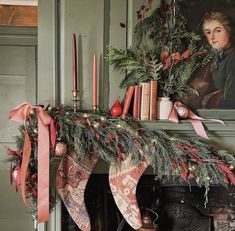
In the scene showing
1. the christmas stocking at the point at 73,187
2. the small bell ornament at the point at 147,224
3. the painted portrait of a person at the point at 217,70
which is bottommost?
the small bell ornament at the point at 147,224

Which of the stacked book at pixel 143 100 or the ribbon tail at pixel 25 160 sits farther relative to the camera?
the stacked book at pixel 143 100

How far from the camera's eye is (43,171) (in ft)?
4.49

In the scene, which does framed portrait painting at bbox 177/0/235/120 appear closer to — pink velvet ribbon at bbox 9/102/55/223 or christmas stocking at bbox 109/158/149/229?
christmas stocking at bbox 109/158/149/229

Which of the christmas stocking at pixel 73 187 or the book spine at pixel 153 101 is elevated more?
the book spine at pixel 153 101

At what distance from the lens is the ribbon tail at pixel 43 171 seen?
53.5 inches

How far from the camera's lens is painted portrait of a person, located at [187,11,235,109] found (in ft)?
5.12

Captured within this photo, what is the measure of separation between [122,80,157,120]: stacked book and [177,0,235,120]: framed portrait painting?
0.66 ft

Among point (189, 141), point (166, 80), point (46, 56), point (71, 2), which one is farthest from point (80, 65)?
point (189, 141)

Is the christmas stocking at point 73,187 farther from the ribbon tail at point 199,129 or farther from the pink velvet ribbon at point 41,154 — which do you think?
the ribbon tail at point 199,129

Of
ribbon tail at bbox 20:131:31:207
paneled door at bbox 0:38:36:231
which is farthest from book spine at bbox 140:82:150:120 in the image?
paneled door at bbox 0:38:36:231

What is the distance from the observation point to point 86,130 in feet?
4.59

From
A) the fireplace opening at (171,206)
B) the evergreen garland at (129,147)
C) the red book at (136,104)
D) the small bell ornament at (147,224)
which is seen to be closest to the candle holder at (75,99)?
the evergreen garland at (129,147)

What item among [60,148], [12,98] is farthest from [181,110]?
[12,98]

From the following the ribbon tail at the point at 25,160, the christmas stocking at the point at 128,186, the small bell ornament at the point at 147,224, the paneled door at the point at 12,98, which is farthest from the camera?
the paneled door at the point at 12,98
